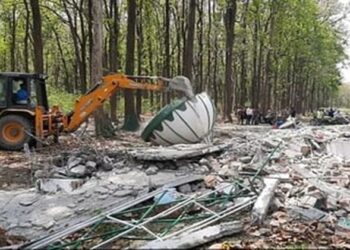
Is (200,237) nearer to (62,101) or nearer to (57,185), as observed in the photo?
(57,185)

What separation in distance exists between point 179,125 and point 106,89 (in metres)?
2.71

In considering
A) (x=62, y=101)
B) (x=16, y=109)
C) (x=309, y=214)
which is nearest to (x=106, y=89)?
(x=16, y=109)

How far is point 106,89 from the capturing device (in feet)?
56.0

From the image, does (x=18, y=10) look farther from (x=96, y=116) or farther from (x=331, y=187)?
(x=331, y=187)

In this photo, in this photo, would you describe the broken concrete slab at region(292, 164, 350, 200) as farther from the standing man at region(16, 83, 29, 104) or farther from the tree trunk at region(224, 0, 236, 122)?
the tree trunk at region(224, 0, 236, 122)

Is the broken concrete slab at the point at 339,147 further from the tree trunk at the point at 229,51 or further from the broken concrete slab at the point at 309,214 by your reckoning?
the tree trunk at the point at 229,51

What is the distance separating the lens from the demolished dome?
1620 centimetres

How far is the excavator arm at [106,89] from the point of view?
55.5 ft

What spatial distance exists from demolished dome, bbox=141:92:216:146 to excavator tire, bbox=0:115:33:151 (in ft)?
11.8

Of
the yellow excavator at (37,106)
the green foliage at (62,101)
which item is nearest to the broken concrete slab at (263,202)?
the yellow excavator at (37,106)

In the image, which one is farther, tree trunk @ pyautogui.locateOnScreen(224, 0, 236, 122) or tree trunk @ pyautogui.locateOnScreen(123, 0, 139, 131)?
tree trunk @ pyautogui.locateOnScreen(224, 0, 236, 122)

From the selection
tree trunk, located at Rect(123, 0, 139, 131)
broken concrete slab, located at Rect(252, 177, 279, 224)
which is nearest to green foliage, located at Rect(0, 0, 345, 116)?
tree trunk, located at Rect(123, 0, 139, 131)

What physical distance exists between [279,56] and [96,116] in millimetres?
34105

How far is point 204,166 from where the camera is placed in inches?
480
